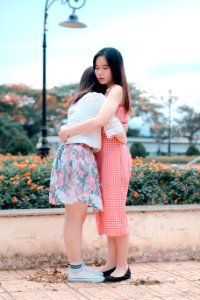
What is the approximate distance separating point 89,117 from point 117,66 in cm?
41

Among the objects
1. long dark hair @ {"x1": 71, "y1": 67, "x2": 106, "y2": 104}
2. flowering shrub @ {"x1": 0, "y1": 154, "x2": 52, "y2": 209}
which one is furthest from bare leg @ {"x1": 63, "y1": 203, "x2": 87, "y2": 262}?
flowering shrub @ {"x1": 0, "y1": 154, "x2": 52, "y2": 209}

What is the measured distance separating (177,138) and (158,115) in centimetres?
276

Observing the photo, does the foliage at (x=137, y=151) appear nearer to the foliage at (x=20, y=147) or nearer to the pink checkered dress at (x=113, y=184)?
the foliage at (x=20, y=147)

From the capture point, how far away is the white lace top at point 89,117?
14.4ft

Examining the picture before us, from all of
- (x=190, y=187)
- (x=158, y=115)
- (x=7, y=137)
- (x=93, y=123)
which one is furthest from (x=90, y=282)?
(x=158, y=115)

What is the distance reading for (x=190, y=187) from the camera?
631cm

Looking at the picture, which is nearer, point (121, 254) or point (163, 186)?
point (121, 254)

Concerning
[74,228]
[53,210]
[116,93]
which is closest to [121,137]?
[116,93]

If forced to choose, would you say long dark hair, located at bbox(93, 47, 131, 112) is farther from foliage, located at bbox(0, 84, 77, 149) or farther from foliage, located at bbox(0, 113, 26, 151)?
foliage, located at bbox(0, 84, 77, 149)

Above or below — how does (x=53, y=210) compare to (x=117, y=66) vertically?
below

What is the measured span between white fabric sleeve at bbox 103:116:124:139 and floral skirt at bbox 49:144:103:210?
0.59 feet

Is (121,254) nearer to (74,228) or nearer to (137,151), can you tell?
(74,228)

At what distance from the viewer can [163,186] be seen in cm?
632

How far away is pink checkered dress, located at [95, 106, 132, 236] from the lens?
4438mm
